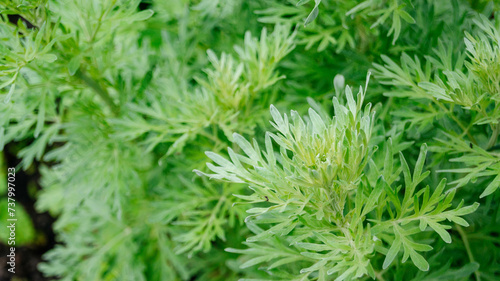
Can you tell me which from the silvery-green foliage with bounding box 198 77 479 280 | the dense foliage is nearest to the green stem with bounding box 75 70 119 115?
the dense foliage

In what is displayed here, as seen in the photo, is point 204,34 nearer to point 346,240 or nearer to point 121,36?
point 121,36

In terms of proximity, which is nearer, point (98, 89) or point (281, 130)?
point (281, 130)

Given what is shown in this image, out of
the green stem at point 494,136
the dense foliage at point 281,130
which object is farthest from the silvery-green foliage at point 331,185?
the green stem at point 494,136

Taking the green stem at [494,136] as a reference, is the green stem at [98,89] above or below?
above

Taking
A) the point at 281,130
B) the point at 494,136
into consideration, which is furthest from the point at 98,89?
the point at 494,136

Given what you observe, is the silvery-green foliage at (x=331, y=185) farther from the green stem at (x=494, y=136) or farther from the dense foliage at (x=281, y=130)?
the green stem at (x=494, y=136)

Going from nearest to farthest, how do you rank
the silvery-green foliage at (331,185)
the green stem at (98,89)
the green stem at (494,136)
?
the silvery-green foliage at (331,185) → the green stem at (494,136) → the green stem at (98,89)

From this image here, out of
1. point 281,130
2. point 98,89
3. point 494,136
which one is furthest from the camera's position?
point 98,89

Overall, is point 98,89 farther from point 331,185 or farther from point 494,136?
point 494,136
